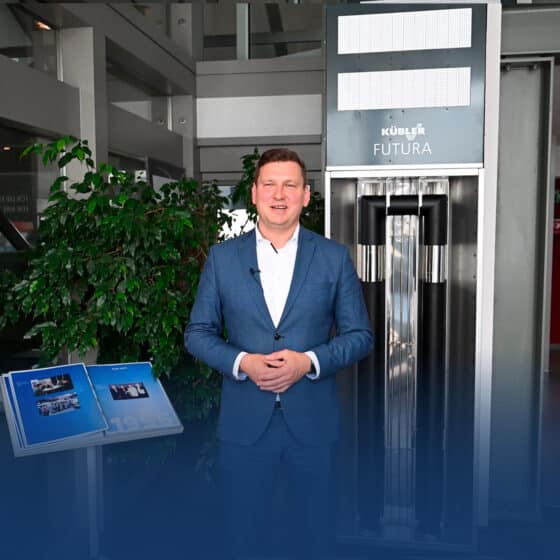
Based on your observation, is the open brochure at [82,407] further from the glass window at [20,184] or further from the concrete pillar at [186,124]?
the concrete pillar at [186,124]

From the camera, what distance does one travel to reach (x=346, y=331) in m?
1.83

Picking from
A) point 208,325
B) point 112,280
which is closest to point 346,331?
point 208,325

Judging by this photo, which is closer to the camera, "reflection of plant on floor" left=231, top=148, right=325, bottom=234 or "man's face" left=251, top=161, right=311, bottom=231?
"man's face" left=251, top=161, right=311, bottom=231

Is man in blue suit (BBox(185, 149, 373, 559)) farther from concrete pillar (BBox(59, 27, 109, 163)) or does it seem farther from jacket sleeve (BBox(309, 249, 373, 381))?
concrete pillar (BBox(59, 27, 109, 163))

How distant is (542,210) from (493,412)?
241 centimetres

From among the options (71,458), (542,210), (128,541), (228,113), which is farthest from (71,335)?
(228,113)

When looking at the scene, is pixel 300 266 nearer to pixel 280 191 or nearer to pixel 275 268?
pixel 275 268

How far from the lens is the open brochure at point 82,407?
5.40 ft

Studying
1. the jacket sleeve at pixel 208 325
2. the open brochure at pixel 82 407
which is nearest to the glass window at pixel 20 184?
the open brochure at pixel 82 407

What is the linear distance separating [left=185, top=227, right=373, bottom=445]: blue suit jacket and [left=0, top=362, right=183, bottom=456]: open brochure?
24cm

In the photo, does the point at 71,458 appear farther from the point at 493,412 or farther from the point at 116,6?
the point at 116,6

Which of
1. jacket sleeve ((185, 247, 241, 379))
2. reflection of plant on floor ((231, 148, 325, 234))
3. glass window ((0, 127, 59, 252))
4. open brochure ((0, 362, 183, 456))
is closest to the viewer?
open brochure ((0, 362, 183, 456))

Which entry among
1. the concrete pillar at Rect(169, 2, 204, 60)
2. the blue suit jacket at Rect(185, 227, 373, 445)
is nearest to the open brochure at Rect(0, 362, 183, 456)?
the blue suit jacket at Rect(185, 227, 373, 445)

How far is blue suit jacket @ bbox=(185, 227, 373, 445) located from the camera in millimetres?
1777
